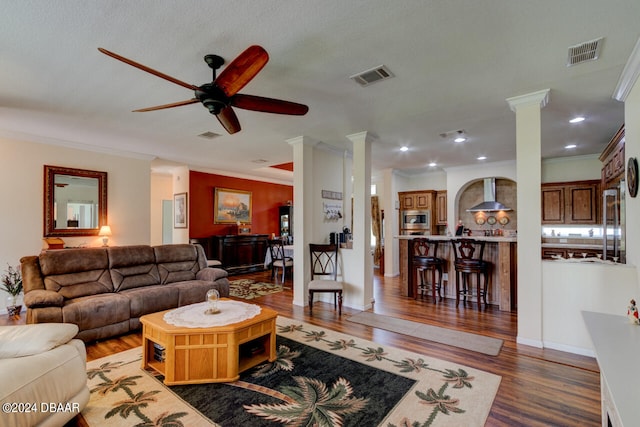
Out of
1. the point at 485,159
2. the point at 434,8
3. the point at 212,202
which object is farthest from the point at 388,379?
the point at 212,202

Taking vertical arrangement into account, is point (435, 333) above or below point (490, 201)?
below

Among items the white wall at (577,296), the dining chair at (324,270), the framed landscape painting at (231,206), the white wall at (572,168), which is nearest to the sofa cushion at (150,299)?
the dining chair at (324,270)

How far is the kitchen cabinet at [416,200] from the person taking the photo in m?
8.27

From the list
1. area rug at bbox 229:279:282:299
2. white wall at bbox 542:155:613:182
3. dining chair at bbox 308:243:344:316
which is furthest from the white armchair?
white wall at bbox 542:155:613:182

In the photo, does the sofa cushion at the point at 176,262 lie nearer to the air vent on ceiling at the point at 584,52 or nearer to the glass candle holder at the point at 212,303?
the glass candle holder at the point at 212,303

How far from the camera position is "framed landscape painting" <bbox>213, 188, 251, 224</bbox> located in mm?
8117

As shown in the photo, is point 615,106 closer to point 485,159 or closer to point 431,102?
point 431,102

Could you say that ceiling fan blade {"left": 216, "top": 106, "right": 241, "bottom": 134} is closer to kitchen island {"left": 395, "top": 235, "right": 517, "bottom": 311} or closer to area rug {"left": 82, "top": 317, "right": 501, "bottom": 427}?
area rug {"left": 82, "top": 317, "right": 501, "bottom": 427}

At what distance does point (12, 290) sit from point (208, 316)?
3.66m

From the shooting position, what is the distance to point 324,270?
17.6 feet

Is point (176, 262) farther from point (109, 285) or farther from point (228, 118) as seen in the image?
point (228, 118)

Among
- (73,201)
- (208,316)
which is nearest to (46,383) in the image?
(208,316)

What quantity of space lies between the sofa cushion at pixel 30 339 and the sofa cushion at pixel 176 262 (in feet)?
8.35

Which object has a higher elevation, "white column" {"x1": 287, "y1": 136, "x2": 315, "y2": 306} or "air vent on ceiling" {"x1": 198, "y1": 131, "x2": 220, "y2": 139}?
"air vent on ceiling" {"x1": 198, "y1": 131, "x2": 220, "y2": 139}
